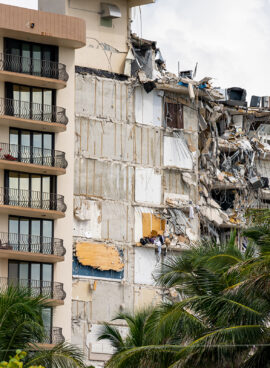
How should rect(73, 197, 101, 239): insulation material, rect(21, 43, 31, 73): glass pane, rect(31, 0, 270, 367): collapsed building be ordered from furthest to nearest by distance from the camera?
1. rect(31, 0, 270, 367): collapsed building
2. rect(73, 197, 101, 239): insulation material
3. rect(21, 43, 31, 73): glass pane

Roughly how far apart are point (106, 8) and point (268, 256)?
44.2m

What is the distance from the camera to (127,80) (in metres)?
87.5

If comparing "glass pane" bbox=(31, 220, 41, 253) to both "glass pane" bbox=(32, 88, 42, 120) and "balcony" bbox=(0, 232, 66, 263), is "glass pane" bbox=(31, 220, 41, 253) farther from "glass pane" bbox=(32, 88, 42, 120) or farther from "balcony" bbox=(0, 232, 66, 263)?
"glass pane" bbox=(32, 88, 42, 120)

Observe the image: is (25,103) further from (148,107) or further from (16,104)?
(148,107)

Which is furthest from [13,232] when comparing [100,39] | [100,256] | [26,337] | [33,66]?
[26,337]

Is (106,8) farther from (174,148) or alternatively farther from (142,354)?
(142,354)

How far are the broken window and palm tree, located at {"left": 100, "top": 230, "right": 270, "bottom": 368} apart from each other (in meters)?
38.9

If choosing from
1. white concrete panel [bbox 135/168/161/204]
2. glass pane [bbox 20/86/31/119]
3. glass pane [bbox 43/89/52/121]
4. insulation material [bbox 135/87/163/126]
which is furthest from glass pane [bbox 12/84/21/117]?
white concrete panel [bbox 135/168/161/204]

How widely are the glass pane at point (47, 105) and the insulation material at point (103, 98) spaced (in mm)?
8276

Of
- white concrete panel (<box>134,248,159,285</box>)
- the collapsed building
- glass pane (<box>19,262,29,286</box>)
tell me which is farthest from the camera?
white concrete panel (<box>134,248,159,285</box>)

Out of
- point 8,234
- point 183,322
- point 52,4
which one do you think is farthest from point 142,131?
point 183,322

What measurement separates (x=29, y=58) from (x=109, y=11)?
11637 mm

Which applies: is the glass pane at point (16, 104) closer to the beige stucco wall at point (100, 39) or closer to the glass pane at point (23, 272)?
the glass pane at point (23, 272)

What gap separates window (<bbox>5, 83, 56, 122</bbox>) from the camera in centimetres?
7531
